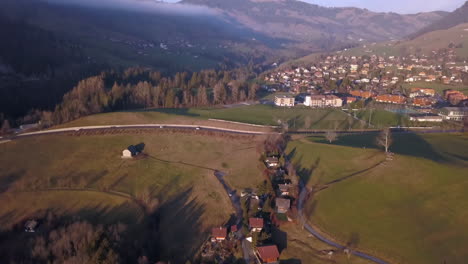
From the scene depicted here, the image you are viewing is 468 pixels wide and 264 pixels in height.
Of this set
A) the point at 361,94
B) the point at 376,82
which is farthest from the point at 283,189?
the point at 376,82

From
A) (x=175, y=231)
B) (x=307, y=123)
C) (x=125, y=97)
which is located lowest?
(x=175, y=231)

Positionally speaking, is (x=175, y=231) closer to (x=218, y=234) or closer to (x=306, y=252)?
(x=218, y=234)

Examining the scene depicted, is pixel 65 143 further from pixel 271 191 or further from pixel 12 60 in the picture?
pixel 12 60

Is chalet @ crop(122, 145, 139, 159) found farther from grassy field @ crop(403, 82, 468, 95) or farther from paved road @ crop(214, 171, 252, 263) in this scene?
grassy field @ crop(403, 82, 468, 95)

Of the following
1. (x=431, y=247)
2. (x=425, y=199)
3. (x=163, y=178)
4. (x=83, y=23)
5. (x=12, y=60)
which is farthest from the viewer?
(x=83, y=23)

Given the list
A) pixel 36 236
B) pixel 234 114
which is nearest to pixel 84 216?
pixel 36 236
